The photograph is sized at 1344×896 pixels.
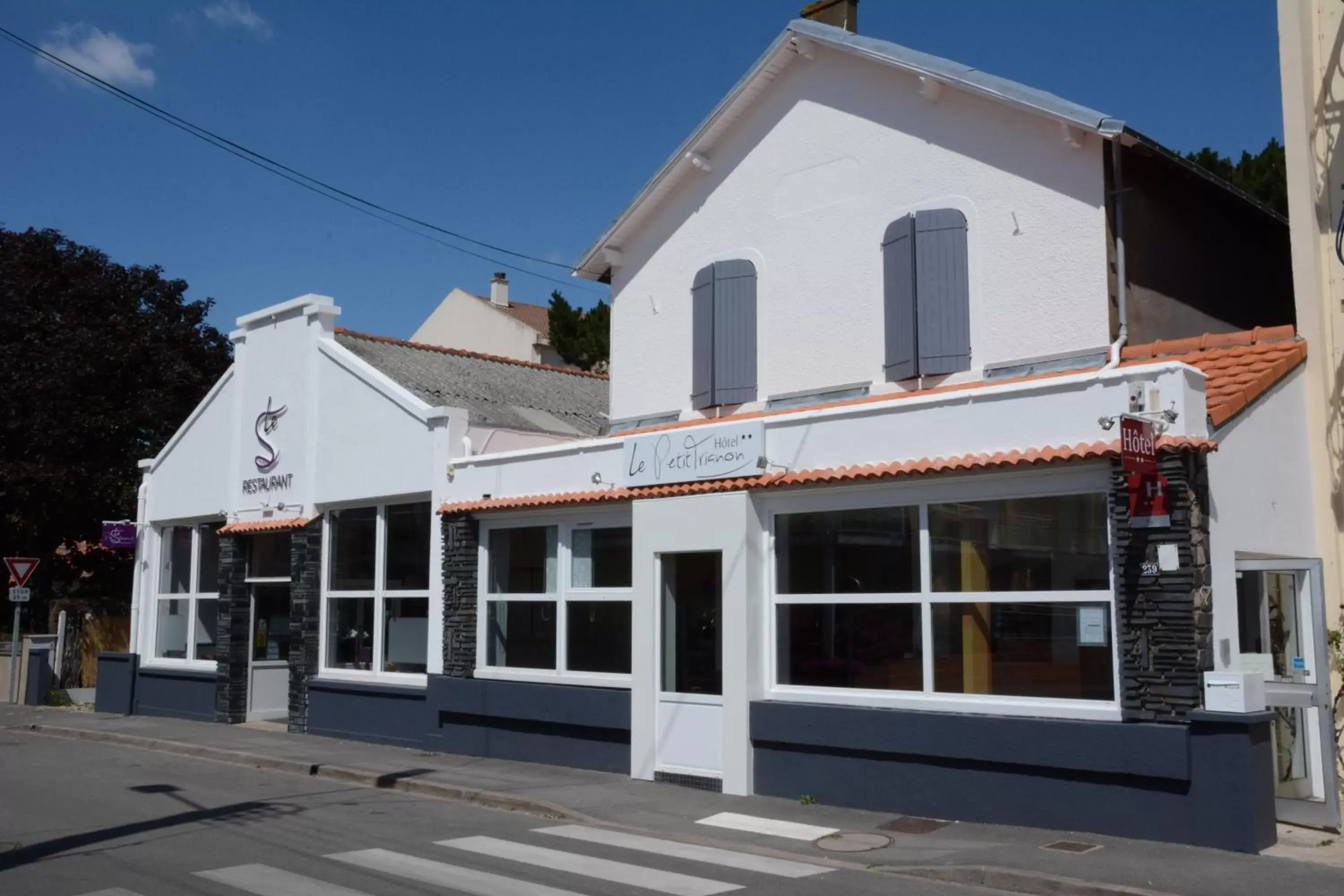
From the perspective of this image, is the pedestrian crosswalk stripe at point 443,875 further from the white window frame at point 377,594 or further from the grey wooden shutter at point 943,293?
the grey wooden shutter at point 943,293

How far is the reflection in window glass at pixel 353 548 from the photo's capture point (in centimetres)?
1794

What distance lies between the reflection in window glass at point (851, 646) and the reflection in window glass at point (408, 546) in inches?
240

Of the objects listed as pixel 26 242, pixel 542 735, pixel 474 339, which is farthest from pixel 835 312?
pixel 474 339

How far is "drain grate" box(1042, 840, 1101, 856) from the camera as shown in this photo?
958 cm

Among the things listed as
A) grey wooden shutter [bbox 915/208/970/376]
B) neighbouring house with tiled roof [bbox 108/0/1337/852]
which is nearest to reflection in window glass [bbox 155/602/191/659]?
neighbouring house with tiled roof [bbox 108/0/1337/852]

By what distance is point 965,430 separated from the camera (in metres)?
11.3

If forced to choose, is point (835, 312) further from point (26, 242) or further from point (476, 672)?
point (26, 242)

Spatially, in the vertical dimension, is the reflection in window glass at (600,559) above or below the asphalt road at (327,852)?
above

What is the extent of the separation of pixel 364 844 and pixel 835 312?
25.0 feet

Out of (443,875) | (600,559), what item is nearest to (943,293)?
(600,559)

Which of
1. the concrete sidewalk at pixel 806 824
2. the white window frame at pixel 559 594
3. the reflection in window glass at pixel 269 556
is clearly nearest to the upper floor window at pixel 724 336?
the white window frame at pixel 559 594

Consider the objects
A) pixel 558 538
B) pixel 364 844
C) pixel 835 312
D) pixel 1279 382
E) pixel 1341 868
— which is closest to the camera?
pixel 1341 868

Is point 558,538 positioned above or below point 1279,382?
below

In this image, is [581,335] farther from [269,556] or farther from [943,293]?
[943,293]
